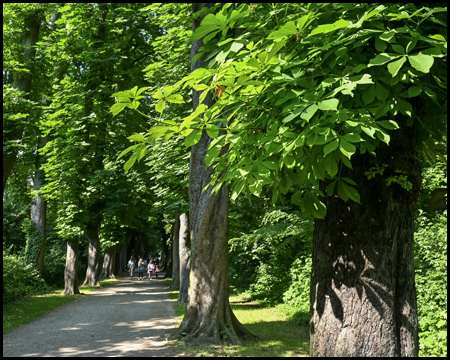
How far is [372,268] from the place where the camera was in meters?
3.20

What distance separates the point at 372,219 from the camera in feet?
10.6

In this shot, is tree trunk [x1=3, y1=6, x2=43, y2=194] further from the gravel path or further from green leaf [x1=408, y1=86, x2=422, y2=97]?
green leaf [x1=408, y1=86, x2=422, y2=97]

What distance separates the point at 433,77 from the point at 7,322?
12553 millimetres

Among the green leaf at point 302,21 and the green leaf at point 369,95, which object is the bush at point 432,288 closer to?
the green leaf at point 369,95

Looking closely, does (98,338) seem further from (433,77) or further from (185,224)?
(433,77)

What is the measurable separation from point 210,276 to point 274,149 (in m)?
6.62

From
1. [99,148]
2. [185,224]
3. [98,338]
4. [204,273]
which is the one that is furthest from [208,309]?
[99,148]

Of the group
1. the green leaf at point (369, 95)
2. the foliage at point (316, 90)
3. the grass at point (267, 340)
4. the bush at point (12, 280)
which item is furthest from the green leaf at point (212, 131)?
the bush at point (12, 280)

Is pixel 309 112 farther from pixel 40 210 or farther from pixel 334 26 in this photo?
pixel 40 210

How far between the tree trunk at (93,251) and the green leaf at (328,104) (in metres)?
20.9

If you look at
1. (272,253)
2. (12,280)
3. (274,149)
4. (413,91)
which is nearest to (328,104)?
(274,149)

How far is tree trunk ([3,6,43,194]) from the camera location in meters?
13.3

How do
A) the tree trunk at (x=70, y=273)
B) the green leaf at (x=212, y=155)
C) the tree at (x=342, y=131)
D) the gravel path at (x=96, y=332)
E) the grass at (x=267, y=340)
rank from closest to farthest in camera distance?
1. the tree at (x=342, y=131)
2. the green leaf at (x=212, y=155)
3. the grass at (x=267, y=340)
4. the gravel path at (x=96, y=332)
5. the tree trunk at (x=70, y=273)

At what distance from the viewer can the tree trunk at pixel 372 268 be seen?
10.5 ft
